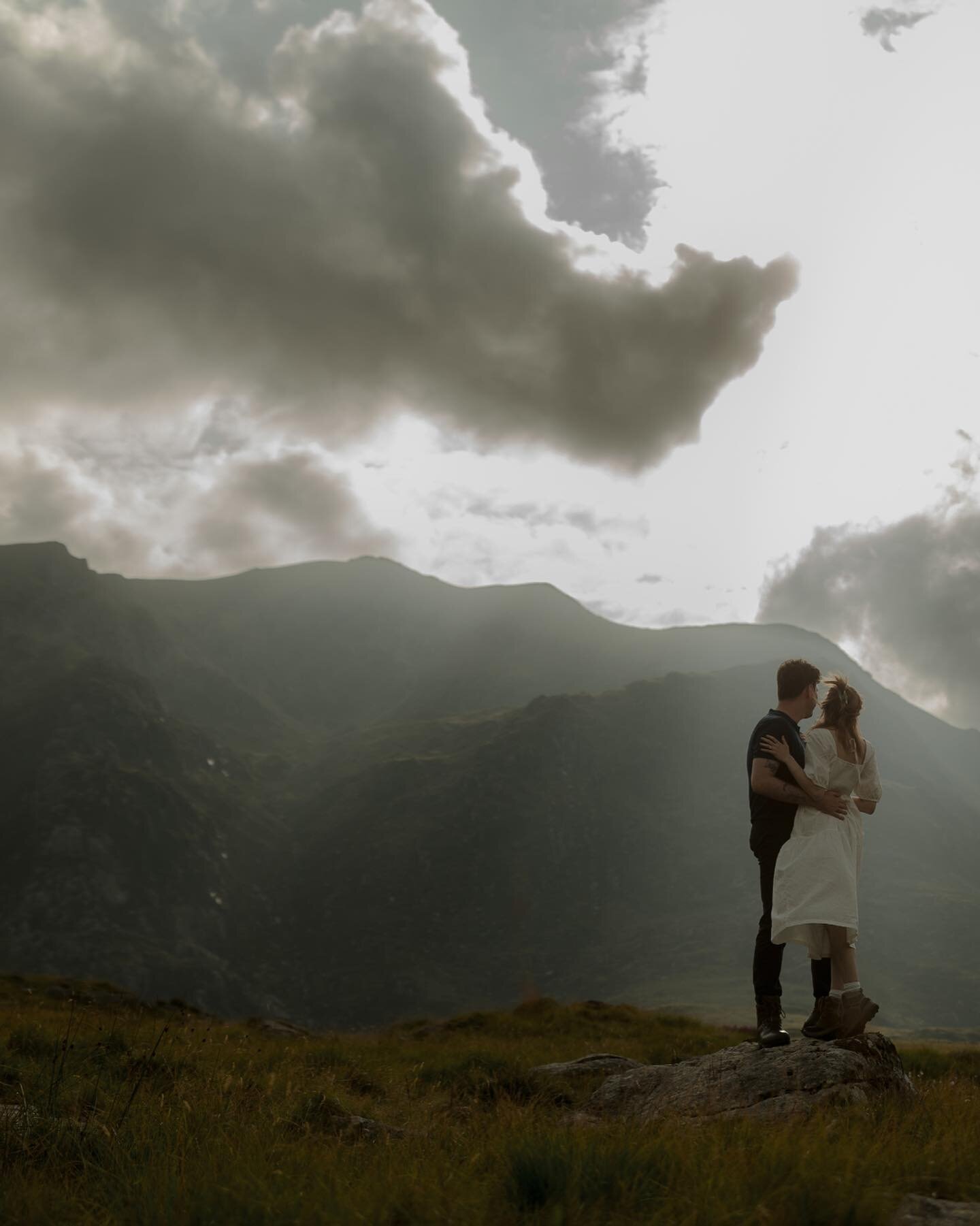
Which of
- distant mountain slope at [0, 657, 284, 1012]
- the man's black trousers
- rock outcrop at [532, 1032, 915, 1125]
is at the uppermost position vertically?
the man's black trousers

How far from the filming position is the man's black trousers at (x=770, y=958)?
7.94 metres

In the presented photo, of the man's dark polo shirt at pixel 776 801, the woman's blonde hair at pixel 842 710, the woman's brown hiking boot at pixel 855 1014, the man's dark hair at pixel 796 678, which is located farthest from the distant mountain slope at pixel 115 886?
the woman's blonde hair at pixel 842 710

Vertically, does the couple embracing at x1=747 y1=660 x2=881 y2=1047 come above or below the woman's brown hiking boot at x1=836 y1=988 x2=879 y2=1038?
above

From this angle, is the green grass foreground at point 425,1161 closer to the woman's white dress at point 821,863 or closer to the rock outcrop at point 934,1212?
the rock outcrop at point 934,1212

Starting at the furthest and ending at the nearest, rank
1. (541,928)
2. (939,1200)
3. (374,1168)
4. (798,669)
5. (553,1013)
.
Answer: (541,928)
(553,1013)
(798,669)
(374,1168)
(939,1200)

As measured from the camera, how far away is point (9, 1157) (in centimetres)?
441

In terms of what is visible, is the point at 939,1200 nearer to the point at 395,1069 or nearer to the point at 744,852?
the point at 395,1069

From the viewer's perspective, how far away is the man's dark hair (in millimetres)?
8289

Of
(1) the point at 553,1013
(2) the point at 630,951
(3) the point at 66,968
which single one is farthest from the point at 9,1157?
(2) the point at 630,951

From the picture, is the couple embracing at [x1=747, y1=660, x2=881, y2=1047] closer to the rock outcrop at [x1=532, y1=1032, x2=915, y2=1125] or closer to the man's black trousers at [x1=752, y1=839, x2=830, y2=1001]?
the man's black trousers at [x1=752, y1=839, x2=830, y2=1001]

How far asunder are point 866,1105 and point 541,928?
640 ft

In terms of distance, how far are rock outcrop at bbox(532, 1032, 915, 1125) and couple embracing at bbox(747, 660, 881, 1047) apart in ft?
1.37

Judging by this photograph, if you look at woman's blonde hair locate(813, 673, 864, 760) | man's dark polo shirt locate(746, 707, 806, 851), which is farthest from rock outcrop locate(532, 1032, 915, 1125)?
woman's blonde hair locate(813, 673, 864, 760)

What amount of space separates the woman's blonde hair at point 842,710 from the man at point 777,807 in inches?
5.7
